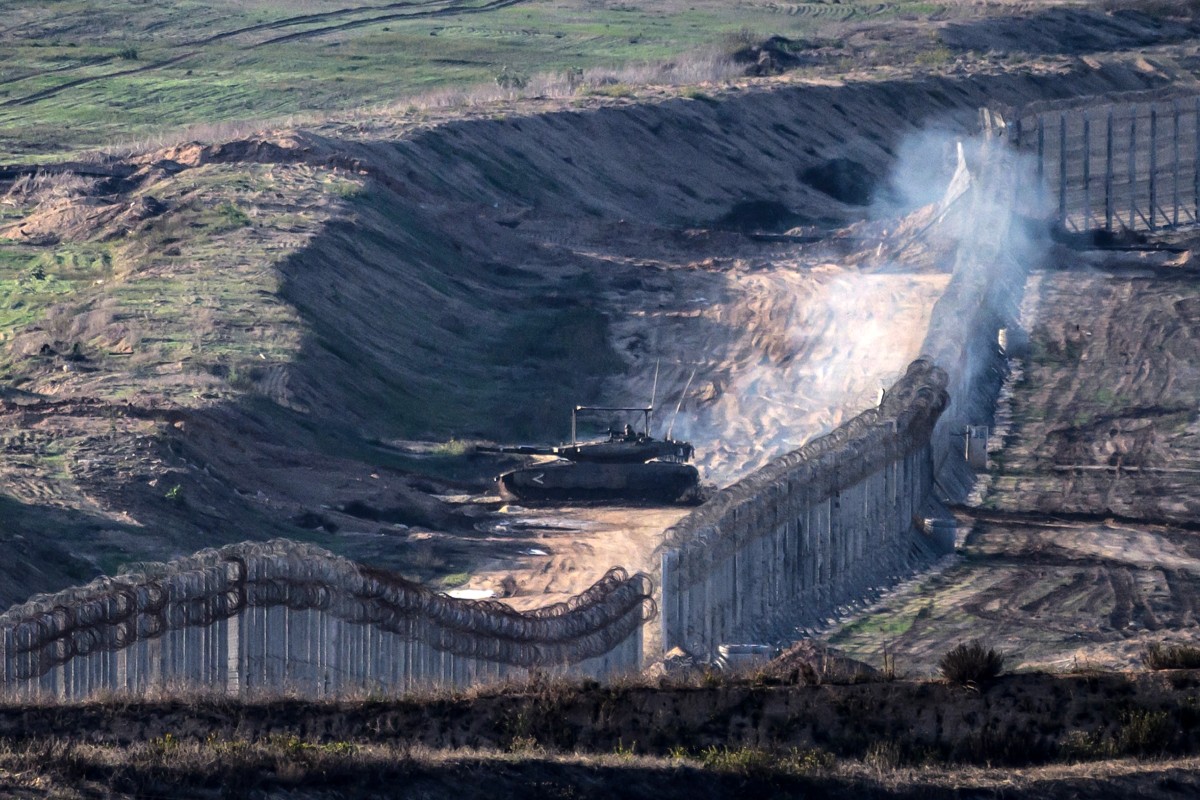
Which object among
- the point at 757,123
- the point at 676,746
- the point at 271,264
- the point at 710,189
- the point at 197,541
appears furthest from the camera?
the point at 757,123

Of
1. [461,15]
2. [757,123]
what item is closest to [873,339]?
[757,123]

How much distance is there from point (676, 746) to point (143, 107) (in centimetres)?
5469

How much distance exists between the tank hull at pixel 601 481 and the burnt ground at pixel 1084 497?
4.71m

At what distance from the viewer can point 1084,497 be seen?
31781mm

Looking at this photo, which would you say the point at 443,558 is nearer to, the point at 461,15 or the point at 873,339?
A: the point at 873,339

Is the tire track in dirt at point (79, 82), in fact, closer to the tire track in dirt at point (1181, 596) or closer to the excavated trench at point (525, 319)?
the excavated trench at point (525, 319)

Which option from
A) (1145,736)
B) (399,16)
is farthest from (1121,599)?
(399,16)

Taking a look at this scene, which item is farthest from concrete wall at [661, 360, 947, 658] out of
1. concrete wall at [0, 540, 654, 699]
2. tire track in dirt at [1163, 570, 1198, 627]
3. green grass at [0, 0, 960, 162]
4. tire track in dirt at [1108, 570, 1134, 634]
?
green grass at [0, 0, 960, 162]

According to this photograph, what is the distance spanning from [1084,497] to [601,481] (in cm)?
728

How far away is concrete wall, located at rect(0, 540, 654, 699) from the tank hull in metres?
11.7

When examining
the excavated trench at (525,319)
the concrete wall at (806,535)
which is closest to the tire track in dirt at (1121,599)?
the concrete wall at (806,535)

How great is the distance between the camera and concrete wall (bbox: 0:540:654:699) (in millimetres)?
17703

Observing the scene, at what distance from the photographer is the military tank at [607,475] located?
33.2 metres

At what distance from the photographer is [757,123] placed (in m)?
63.6
